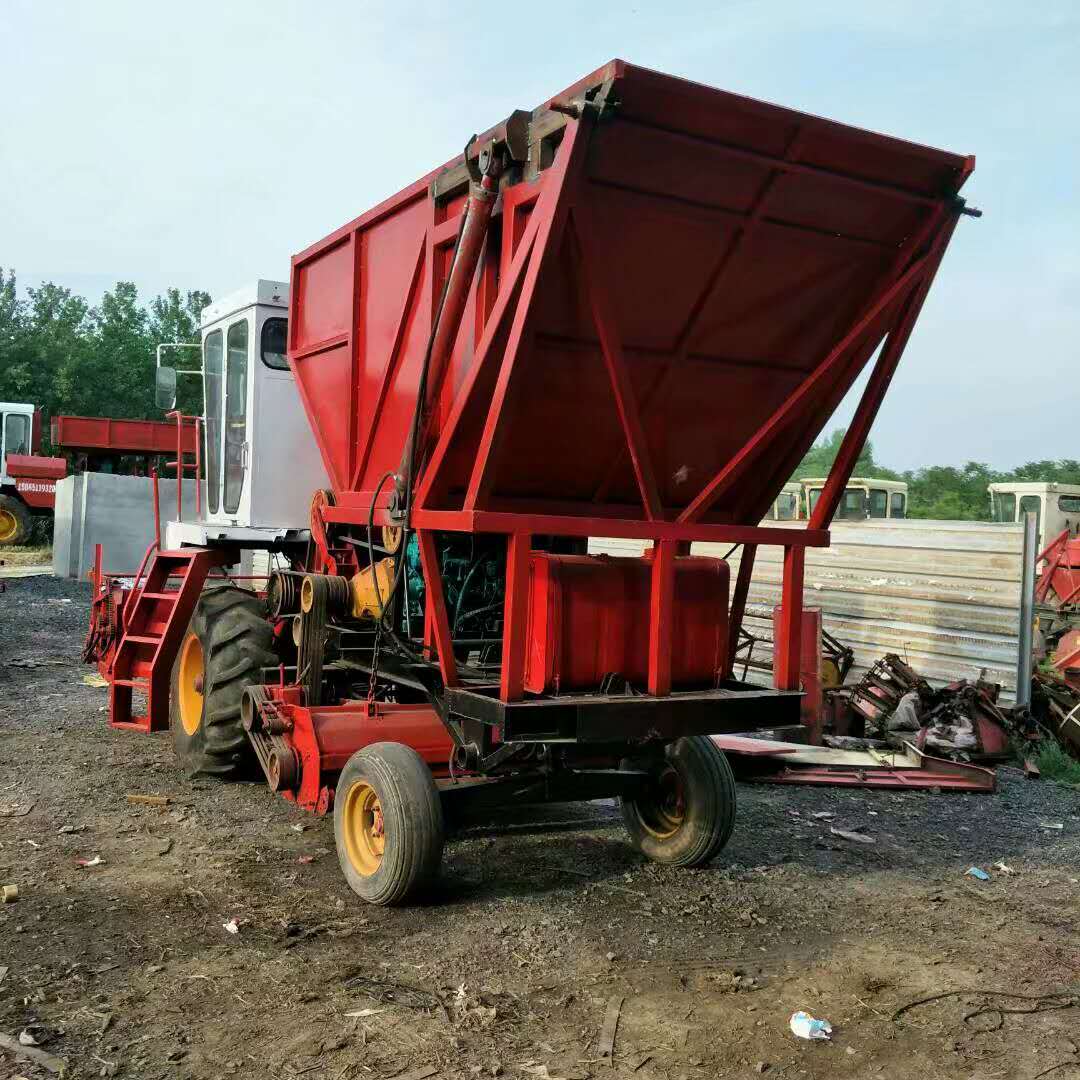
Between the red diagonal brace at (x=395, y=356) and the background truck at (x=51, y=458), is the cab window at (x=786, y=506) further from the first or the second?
the red diagonal brace at (x=395, y=356)

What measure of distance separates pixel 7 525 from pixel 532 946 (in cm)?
2408

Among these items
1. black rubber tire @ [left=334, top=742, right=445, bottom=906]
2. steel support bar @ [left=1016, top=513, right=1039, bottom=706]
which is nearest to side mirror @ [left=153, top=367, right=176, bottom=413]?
black rubber tire @ [left=334, top=742, right=445, bottom=906]

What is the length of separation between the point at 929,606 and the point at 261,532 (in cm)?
590

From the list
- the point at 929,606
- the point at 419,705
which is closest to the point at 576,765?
the point at 419,705

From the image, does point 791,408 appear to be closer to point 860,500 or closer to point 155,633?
point 155,633

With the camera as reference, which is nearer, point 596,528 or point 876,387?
point 596,528

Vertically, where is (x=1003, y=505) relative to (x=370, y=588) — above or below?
above

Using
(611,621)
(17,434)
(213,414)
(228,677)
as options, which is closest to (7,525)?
(17,434)

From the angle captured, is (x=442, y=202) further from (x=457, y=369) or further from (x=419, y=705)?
(x=419, y=705)

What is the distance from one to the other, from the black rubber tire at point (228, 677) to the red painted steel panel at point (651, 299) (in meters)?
1.30

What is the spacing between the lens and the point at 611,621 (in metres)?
4.62

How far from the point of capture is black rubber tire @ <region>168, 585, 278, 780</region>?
6.21 meters

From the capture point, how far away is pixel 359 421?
562 cm

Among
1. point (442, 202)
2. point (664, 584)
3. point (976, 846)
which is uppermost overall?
point (442, 202)
